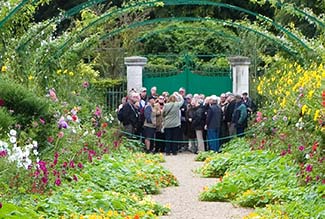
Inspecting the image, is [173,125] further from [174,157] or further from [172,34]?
[172,34]

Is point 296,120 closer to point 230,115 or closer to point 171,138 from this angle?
point 230,115

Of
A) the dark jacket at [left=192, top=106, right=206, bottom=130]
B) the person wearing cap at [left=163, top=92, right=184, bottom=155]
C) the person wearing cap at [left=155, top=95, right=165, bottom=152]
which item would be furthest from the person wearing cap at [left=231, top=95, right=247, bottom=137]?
the person wearing cap at [left=155, top=95, right=165, bottom=152]

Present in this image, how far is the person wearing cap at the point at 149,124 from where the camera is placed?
18.9m

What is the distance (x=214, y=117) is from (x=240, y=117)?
657 mm

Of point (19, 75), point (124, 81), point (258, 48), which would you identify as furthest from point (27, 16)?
point (258, 48)

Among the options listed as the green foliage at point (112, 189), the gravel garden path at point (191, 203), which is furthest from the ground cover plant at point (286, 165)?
the green foliage at point (112, 189)

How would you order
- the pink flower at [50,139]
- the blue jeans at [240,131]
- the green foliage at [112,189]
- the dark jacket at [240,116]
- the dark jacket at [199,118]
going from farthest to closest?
the dark jacket at [199,118] < the blue jeans at [240,131] < the dark jacket at [240,116] < the pink flower at [50,139] < the green foliage at [112,189]

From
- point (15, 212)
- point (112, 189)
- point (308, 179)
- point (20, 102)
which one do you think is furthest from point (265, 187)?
point (15, 212)

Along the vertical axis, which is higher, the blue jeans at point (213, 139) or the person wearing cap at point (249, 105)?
the person wearing cap at point (249, 105)

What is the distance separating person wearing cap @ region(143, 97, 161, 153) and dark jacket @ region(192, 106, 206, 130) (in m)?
0.96

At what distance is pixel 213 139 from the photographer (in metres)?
19.1

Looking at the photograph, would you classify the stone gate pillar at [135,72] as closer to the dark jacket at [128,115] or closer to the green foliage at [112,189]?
the dark jacket at [128,115]

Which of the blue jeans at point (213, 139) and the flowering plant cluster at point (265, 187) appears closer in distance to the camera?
the flowering plant cluster at point (265, 187)

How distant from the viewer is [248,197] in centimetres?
1006
